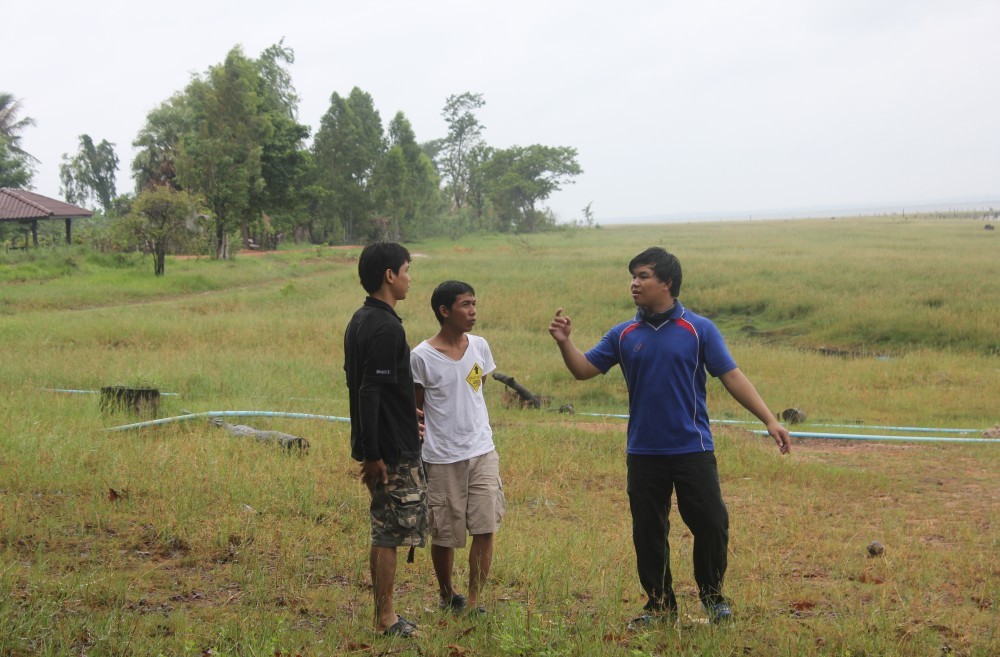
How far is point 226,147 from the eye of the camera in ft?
123

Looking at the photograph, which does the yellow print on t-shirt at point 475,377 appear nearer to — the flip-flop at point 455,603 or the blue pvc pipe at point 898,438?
the flip-flop at point 455,603

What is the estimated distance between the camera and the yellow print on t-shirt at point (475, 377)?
14.0 feet

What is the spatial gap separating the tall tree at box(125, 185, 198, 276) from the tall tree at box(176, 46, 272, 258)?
8.42 meters

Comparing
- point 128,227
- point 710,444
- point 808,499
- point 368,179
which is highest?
point 368,179

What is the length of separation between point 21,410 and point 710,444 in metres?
7.33

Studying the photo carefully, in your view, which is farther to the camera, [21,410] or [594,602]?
[21,410]

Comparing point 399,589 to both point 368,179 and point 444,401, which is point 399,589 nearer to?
point 444,401

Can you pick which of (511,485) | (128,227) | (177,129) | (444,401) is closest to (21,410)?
(511,485)

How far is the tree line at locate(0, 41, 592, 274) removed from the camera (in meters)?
36.6

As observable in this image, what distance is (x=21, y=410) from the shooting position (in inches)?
343

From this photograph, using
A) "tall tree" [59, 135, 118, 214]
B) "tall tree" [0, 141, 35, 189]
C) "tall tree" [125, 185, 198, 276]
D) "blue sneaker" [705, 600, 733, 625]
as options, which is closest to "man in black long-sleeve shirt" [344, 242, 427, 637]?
"blue sneaker" [705, 600, 733, 625]

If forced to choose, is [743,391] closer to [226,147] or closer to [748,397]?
[748,397]

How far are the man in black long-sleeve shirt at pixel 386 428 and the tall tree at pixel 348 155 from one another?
49788 millimetres

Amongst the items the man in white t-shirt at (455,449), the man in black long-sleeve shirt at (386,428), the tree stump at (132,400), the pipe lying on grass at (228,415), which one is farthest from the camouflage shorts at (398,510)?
the tree stump at (132,400)
